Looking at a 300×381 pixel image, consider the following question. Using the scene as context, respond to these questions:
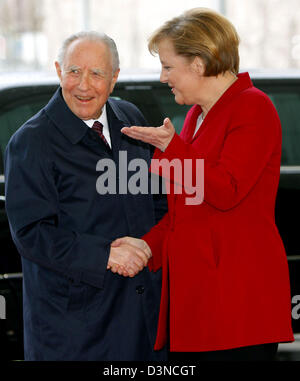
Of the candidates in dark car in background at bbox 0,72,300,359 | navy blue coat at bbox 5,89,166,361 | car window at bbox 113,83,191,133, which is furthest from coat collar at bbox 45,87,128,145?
car window at bbox 113,83,191,133

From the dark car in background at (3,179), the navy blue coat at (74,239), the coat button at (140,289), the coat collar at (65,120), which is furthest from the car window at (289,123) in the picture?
the coat collar at (65,120)

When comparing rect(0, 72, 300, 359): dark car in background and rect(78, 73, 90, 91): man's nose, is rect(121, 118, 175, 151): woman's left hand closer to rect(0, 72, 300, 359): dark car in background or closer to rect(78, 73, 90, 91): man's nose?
rect(78, 73, 90, 91): man's nose

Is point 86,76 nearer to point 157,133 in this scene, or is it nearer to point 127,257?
→ point 157,133

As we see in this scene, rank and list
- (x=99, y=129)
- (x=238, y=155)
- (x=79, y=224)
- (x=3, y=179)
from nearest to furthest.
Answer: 1. (x=238, y=155)
2. (x=79, y=224)
3. (x=99, y=129)
4. (x=3, y=179)

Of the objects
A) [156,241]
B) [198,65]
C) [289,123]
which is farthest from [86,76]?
[289,123]

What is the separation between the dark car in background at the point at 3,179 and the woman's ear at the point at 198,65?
103cm

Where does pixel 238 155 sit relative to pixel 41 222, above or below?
above

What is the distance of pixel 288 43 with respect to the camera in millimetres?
9781

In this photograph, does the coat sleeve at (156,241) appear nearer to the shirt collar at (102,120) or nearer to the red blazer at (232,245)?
the red blazer at (232,245)

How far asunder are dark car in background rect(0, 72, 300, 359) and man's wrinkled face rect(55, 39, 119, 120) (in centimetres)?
81

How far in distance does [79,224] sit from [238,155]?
21.8 inches

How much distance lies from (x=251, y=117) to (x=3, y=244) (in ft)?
4.38

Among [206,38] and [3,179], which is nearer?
[206,38]

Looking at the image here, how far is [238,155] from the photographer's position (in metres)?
1.79
